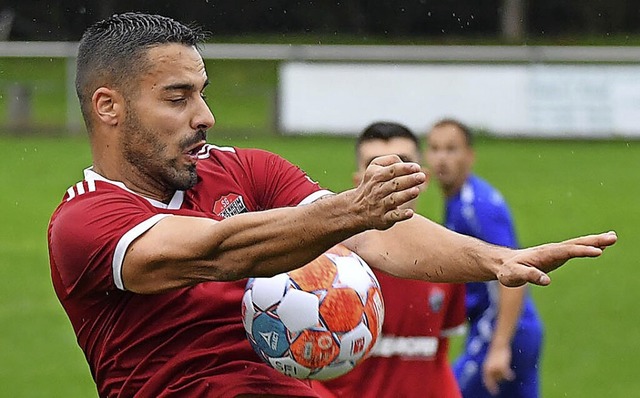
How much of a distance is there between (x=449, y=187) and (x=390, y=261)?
143 inches

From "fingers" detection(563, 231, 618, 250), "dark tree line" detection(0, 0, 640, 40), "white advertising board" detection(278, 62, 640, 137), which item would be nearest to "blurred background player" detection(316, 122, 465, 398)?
"fingers" detection(563, 231, 618, 250)

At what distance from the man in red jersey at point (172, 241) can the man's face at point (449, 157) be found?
11.7 ft

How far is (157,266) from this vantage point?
3.79 metres

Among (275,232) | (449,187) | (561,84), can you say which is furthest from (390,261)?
(561,84)

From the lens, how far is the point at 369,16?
142 feet

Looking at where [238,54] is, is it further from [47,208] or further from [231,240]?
[231,240]

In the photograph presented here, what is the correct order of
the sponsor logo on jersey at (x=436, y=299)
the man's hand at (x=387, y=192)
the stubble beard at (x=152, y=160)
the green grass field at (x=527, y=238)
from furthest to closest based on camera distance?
1. the green grass field at (x=527, y=238)
2. the sponsor logo on jersey at (x=436, y=299)
3. the stubble beard at (x=152, y=160)
4. the man's hand at (x=387, y=192)

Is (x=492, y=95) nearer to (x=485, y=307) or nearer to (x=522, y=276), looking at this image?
(x=485, y=307)

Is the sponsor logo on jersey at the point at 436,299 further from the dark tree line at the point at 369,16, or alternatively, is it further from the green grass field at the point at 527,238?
the dark tree line at the point at 369,16

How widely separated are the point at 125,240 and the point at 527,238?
11735mm

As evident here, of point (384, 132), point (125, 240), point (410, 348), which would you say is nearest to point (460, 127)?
point (384, 132)

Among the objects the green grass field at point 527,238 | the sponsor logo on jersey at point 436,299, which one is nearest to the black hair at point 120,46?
the sponsor logo on jersey at point 436,299

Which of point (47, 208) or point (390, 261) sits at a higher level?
point (390, 261)

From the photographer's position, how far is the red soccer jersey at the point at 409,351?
19.5ft
